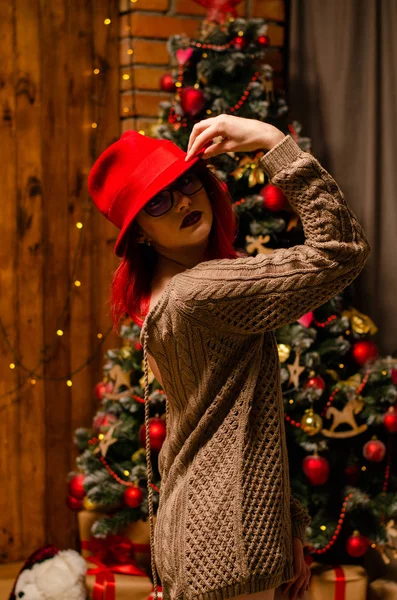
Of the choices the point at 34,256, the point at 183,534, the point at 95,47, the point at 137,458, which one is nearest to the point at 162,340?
the point at 183,534

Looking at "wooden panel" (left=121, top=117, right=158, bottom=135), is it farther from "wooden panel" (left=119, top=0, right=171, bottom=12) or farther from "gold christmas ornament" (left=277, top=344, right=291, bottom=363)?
"gold christmas ornament" (left=277, top=344, right=291, bottom=363)

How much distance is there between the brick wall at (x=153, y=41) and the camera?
8.94 feet

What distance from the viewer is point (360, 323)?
2436 millimetres

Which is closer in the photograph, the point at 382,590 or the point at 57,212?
the point at 382,590

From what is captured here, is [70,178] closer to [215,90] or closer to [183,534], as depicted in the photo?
[215,90]

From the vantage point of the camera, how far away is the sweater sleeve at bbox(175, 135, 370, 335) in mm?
1162

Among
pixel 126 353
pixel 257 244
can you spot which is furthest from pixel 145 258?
pixel 126 353

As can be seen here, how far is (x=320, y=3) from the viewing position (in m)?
2.75

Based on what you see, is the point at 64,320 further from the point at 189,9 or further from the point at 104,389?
the point at 189,9

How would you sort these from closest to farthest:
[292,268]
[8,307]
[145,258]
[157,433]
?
[292,268], [145,258], [157,433], [8,307]

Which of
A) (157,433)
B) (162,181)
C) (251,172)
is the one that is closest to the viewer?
(162,181)

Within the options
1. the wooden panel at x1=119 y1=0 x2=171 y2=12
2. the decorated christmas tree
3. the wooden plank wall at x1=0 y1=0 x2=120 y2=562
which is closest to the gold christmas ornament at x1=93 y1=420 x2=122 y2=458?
the decorated christmas tree

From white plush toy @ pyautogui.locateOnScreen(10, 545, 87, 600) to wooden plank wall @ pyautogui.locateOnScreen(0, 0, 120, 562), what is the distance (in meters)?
0.45

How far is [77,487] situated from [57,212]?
1.04m
